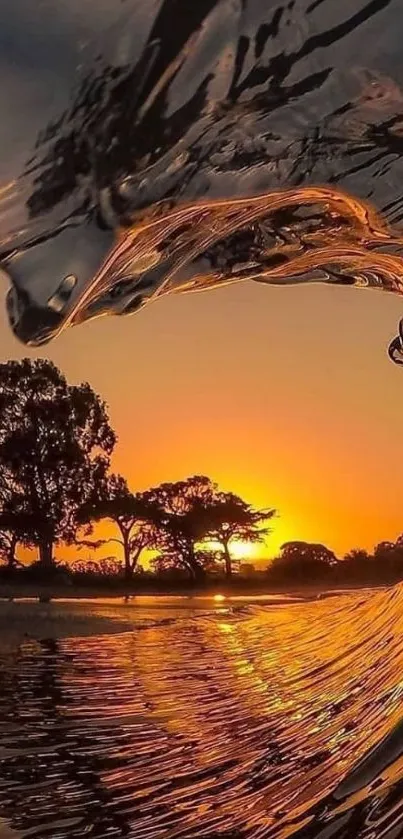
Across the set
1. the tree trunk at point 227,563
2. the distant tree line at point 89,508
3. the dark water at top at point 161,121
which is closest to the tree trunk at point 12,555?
the distant tree line at point 89,508

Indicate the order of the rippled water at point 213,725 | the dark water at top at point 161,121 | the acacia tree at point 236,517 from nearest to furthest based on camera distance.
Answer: the dark water at top at point 161,121
the rippled water at point 213,725
the acacia tree at point 236,517

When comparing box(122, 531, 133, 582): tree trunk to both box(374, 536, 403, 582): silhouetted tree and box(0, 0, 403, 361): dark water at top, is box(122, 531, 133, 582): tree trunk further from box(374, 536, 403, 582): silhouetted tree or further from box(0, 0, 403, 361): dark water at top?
box(0, 0, 403, 361): dark water at top

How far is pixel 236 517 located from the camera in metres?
0.54

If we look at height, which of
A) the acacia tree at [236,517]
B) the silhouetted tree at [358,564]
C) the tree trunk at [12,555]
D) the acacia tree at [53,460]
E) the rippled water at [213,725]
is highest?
the acacia tree at [53,460]

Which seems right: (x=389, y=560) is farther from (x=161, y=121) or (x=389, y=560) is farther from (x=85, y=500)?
(x=161, y=121)

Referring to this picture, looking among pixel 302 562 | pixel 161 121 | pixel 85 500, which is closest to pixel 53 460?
pixel 85 500

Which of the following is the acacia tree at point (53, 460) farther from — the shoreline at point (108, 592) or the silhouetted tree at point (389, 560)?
the silhouetted tree at point (389, 560)

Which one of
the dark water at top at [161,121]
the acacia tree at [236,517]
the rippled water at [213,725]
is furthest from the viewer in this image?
the acacia tree at [236,517]

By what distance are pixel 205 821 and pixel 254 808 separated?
0.02 m

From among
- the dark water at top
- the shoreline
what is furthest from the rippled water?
the dark water at top

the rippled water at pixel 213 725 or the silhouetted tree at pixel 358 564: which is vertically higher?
the silhouetted tree at pixel 358 564

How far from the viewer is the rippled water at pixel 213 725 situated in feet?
1.44

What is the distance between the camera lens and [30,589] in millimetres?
560

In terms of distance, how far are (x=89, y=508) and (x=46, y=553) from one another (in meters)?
0.03
